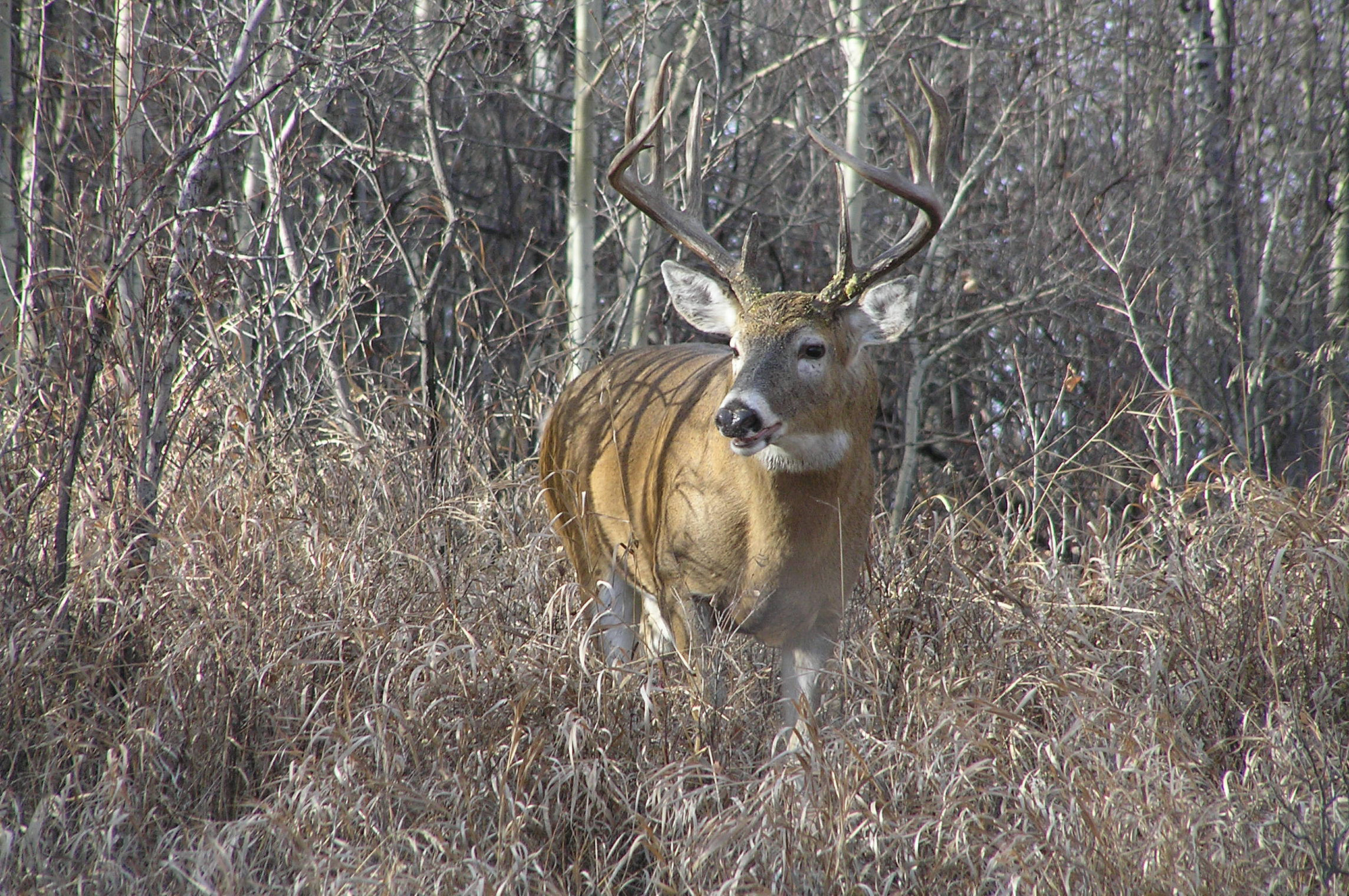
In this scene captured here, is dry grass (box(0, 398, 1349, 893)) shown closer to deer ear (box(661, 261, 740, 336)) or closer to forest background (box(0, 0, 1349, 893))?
forest background (box(0, 0, 1349, 893))

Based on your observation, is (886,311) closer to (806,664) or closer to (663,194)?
(663,194)

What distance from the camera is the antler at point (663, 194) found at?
4.13 m

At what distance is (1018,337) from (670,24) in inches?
113

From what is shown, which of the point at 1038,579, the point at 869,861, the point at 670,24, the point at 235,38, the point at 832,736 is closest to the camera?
the point at 869,861

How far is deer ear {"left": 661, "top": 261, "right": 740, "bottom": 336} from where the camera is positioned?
440cm

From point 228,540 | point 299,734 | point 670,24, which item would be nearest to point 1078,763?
point 299,734

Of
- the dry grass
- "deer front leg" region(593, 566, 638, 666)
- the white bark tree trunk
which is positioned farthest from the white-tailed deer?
the white bark tree trunk

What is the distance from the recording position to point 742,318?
414 centimetres

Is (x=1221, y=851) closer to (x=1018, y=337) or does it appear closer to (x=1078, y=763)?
(x=1078, y=763)

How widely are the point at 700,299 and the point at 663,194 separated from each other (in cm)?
41

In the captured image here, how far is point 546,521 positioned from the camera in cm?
542

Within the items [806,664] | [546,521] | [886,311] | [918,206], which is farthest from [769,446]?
[546,521]

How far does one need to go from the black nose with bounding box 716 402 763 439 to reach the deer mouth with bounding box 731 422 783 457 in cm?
1

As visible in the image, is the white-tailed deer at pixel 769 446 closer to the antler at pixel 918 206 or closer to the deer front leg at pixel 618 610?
the antler at pixel 918 206
